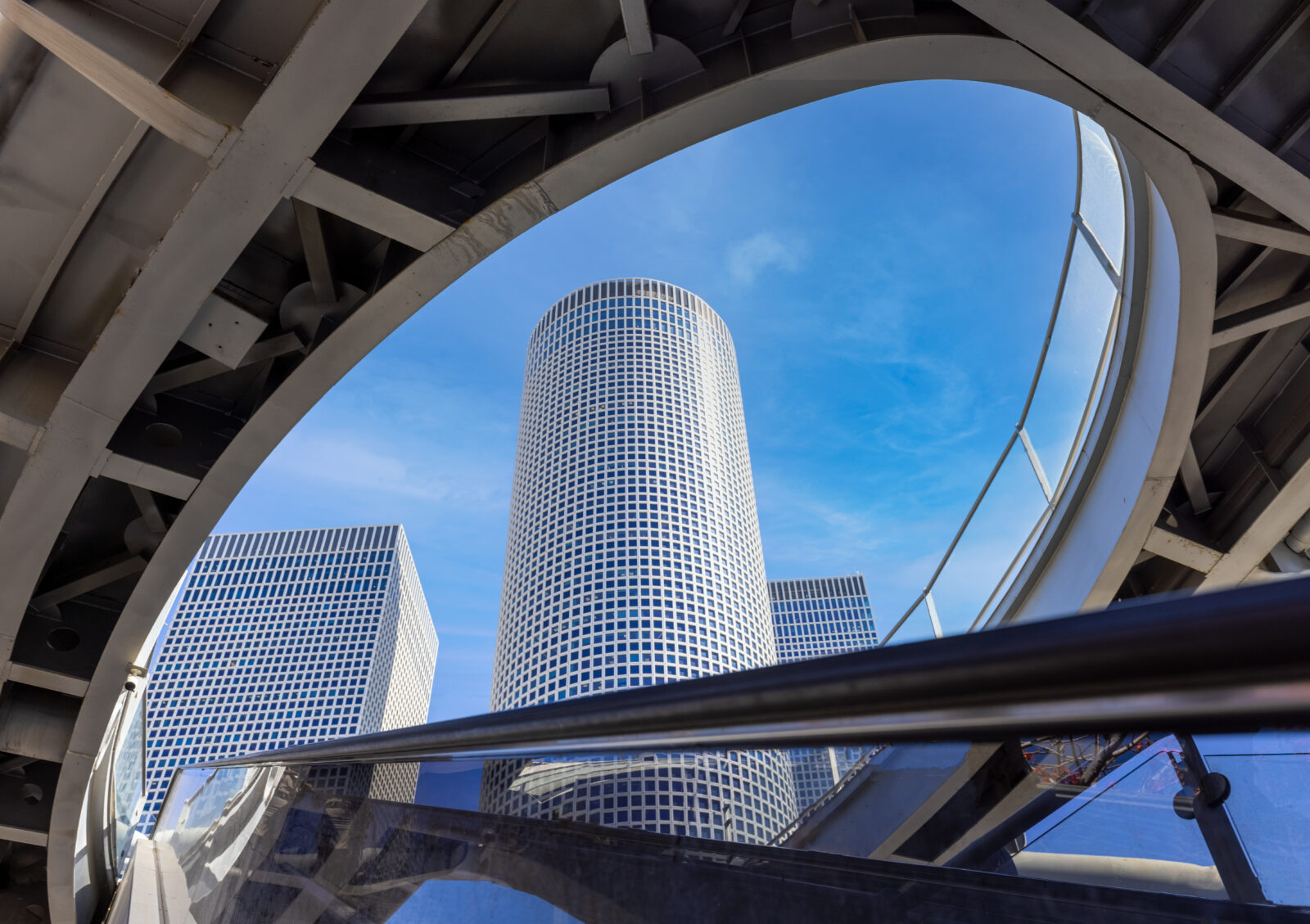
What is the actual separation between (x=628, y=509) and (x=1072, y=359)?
304 feet

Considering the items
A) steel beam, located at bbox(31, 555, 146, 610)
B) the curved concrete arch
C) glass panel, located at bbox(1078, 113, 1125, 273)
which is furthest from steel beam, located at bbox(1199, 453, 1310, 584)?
steel beam, located at bbox(31, 555, 146, 610)

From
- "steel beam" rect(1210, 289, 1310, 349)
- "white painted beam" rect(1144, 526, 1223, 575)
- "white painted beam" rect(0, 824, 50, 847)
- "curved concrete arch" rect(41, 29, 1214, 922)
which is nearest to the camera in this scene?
"curved concrete arch" rect(41, 29, 1214, 922)

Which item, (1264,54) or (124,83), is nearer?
(124,83)

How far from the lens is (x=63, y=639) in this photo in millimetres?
8430

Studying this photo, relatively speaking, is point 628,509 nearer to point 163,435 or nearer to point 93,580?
point 93,580

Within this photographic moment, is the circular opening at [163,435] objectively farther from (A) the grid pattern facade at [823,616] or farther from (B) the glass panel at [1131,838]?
(A) the grid pattern facade at [823,616]

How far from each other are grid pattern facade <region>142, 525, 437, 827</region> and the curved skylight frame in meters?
108

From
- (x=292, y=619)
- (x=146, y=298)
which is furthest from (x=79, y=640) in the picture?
(x=292, y=619)

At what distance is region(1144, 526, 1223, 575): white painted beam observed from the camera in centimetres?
855

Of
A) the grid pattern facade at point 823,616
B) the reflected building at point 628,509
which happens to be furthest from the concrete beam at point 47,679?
the grid pattern facade at point 823,616

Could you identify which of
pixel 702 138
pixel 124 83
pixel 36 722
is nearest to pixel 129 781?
pixel 36 722

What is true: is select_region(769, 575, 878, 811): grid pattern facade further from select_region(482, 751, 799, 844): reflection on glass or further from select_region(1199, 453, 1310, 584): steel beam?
select_region(482, 751, 799, 844): reflection on glass

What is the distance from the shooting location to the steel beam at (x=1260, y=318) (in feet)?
22.9

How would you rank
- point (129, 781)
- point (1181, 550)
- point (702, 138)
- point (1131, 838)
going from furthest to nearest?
point (129, 781) < point (1181, 550) < point (702, 138) < point (1131, 838)
